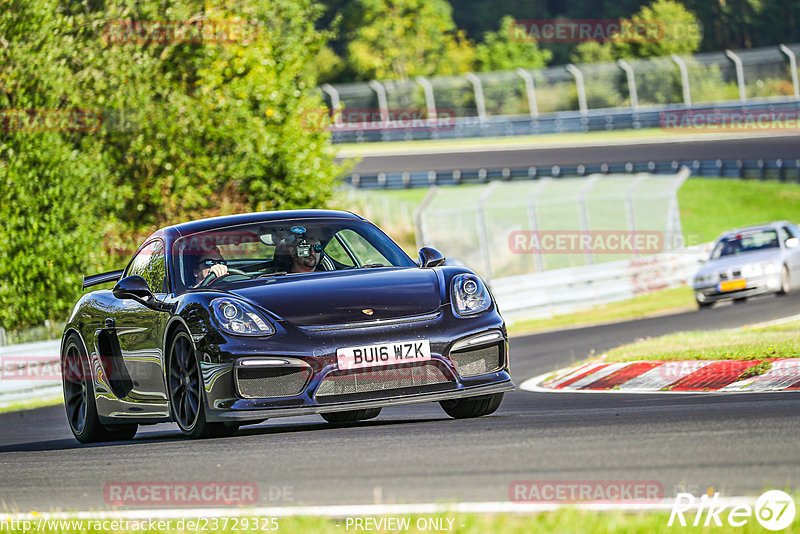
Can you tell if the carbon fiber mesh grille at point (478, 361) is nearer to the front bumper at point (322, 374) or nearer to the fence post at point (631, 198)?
the front bumper at point (322, 374)

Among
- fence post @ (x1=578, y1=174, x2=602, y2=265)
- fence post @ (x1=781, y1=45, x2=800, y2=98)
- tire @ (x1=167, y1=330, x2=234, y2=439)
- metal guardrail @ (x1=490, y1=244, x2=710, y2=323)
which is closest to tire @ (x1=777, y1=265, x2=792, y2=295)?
metal guardrail @ (x1=490, y1=244, x2=710, y2=323)

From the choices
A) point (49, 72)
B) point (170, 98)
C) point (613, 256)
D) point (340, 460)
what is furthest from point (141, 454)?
point (613, 256)

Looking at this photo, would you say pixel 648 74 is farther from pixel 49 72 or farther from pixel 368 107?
pixel 49 72

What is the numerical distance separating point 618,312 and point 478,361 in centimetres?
1594

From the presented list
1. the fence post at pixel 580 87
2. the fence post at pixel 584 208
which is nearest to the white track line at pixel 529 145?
the fence post at pixel 580 87

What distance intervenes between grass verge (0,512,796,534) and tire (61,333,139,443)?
16.1ft

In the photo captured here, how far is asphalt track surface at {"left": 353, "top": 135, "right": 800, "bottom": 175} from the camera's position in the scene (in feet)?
143

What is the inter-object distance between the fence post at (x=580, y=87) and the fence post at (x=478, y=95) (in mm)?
4066

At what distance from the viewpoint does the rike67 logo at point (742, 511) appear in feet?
13.7

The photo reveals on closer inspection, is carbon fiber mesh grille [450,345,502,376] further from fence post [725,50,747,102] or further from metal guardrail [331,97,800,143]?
metal guardrail [331,97,800,143]

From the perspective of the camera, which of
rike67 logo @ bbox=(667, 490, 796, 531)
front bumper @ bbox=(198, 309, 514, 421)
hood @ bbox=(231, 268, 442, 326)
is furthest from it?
hood @ bbox=(231, 268, 442, 326)

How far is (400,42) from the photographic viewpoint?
7794cm

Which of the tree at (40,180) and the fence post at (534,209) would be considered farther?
the fence post at (534,209)

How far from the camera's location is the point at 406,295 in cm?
764
